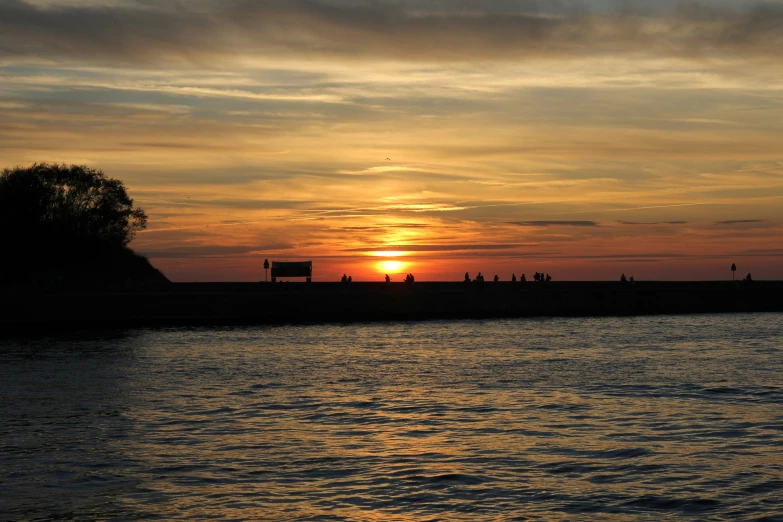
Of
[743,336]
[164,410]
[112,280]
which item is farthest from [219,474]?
[112,280]

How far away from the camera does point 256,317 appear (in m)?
82.8

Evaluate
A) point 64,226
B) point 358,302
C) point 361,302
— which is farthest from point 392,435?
point 64,226

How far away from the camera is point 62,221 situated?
118m

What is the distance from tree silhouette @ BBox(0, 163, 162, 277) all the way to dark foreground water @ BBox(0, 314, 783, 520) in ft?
215

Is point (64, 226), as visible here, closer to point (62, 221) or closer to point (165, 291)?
point (62, 221)

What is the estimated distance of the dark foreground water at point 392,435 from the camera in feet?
59.8

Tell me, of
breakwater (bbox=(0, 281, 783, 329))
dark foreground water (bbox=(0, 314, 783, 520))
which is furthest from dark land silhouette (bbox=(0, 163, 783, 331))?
dark foreground water (bbox=(0, 314, 783, 520))

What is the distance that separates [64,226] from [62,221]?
969mm

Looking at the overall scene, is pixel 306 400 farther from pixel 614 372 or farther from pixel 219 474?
pixel 614 372

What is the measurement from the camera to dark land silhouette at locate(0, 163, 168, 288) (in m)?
113

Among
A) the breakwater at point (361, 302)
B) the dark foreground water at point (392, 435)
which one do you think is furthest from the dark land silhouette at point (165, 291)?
the dark foreground water at point (392, 435)

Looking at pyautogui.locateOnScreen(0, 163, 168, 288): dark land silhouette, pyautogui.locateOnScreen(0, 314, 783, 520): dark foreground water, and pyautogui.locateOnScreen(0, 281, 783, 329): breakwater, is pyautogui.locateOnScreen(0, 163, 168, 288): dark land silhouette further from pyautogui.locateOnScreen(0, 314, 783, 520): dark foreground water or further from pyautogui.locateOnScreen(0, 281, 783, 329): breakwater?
pyautogui.locateOnScreen(0, 314, 783, 520): dark foreground water

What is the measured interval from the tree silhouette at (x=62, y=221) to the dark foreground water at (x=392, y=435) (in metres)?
65.6

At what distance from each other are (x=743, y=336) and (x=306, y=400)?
42.8 metres
